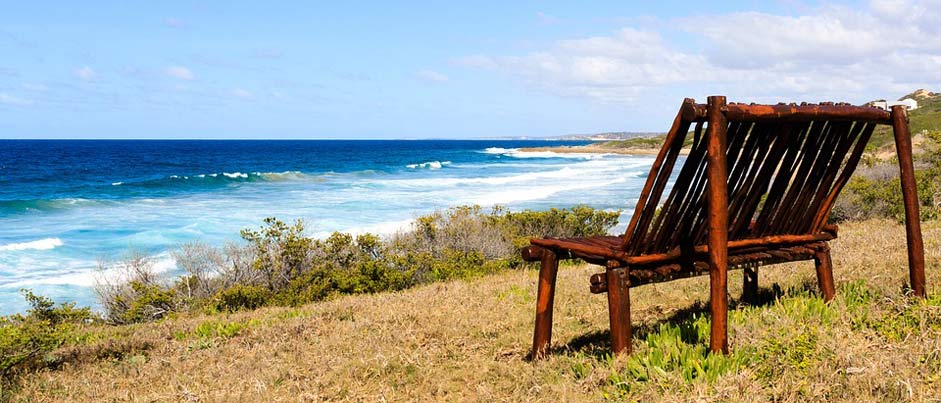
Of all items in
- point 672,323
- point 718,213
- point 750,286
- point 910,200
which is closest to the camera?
point 718,213

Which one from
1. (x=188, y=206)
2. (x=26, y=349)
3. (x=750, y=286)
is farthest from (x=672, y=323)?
(x=188, y=206)

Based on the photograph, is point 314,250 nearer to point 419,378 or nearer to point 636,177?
point 419,378

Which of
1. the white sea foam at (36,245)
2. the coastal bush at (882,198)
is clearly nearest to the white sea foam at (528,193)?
the white sea foam at (36,245)

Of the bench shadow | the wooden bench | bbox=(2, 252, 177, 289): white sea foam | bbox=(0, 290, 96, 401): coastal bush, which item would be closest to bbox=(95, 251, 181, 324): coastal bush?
bbox=(2, 252, 177, 289): white sea foam

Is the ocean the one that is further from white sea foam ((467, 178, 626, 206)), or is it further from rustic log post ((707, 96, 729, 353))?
rustic log post ((707, 96, 729, 353))

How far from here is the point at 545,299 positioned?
15.1ft

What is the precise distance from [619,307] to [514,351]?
1355 mm

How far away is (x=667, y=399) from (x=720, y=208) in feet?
3.33

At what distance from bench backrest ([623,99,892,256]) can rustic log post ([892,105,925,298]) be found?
0.31 feet

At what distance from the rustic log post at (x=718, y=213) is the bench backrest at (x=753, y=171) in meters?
0.03

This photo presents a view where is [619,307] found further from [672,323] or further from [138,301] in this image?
[138,301]

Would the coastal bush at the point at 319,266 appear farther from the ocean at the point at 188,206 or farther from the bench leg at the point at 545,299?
the bench leg at the point at 545,299

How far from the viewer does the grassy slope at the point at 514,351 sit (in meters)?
3.65

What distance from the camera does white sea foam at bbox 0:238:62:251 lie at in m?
20.8
